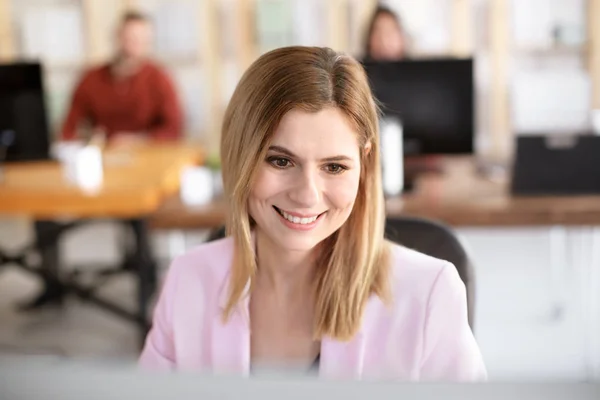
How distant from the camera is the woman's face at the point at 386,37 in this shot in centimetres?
243

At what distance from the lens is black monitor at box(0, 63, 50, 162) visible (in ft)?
6.36

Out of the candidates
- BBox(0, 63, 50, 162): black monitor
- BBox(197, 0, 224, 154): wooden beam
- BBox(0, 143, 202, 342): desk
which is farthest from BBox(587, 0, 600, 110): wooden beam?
BBox(0, 63, 50, 162): black monitor

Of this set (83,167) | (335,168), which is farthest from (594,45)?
(335,168)

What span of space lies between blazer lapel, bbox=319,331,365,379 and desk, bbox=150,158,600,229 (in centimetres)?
108

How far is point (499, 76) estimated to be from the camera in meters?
3.54

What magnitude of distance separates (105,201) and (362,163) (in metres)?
1.51

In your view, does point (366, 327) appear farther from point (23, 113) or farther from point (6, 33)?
point (6, 33)

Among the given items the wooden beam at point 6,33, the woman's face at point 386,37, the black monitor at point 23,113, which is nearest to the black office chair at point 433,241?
the black monitor at point 23,113

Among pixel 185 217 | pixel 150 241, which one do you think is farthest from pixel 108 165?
pixel 185 217

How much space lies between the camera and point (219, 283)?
0.67 m

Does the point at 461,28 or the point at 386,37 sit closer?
the point at 386,37

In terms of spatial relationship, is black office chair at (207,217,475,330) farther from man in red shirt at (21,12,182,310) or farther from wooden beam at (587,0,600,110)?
wooden beam at (587,0,600,110)

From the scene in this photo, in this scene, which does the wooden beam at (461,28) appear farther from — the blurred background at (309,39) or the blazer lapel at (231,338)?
the blazer lapel at (231,338)

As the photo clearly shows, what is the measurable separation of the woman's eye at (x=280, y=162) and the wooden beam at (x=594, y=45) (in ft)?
10.6
